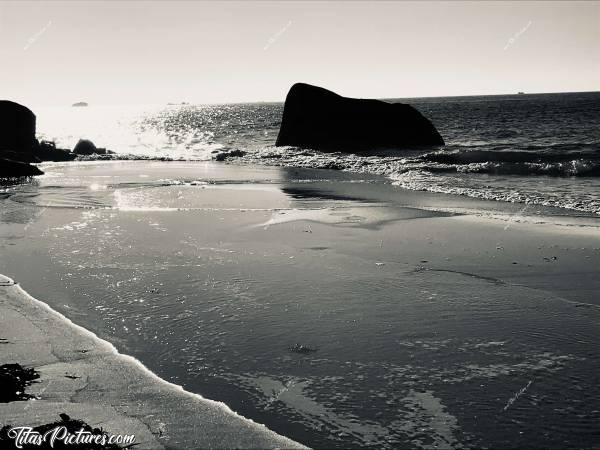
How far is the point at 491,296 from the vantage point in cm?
524

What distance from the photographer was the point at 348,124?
34062 millimetres

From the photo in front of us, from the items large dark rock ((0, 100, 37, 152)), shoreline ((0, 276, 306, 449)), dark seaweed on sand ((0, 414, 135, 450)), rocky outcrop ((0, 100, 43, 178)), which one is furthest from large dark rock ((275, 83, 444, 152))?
dark seaweed on sand ((0, 414, 135, 450))

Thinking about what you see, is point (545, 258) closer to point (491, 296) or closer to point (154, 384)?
point (491, 296)

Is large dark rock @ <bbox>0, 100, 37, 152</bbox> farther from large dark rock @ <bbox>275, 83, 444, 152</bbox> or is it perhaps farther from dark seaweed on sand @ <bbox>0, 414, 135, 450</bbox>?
dark seaweed on sand @ <bbox>0, 414, 135, 450</bbox>

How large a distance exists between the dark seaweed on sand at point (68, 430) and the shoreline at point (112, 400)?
8 centimetres

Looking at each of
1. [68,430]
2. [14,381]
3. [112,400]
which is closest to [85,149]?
[14,381]

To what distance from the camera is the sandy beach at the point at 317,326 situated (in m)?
2.95

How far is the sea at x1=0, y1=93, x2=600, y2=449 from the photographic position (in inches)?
121

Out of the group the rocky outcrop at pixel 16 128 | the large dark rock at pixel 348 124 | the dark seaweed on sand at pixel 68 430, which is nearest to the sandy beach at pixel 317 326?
the dark seaweed on sand at pixel 68 430

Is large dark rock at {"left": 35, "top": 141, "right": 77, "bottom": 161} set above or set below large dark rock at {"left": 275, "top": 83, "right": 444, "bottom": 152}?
below

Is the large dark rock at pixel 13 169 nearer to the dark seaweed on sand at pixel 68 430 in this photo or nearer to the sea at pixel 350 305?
the sea at pixel 350 305

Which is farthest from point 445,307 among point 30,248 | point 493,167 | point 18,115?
point 18,115

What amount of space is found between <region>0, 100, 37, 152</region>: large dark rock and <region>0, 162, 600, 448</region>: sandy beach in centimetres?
2283

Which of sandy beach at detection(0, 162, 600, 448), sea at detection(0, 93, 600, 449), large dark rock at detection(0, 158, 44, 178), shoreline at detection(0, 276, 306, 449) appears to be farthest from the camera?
large dark rock at detection(0, 158, 44, 178)
